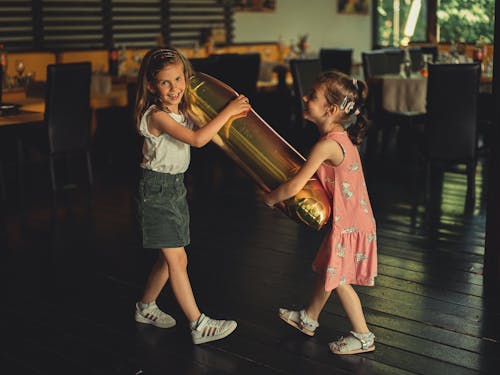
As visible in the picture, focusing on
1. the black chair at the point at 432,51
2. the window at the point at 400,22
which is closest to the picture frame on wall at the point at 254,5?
the window at the point at 400,22

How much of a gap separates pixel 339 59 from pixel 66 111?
3497mm

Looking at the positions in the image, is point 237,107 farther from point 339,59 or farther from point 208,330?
point 339,59

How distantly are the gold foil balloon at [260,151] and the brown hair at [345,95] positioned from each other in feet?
0.70

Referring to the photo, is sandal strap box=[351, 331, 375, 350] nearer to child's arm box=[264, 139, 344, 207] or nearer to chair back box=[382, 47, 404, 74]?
child's arm box=[264, 139, 344, 207]

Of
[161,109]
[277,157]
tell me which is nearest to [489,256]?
[277,157]

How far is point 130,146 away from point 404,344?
4.34 meters

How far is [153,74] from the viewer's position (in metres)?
2.52

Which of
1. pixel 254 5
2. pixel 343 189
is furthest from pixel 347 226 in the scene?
pixel 254 5

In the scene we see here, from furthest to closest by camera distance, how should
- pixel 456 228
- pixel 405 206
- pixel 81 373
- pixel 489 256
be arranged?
pixel 405 206
pixel 456 228
pixel 489 256
pixel 81 373

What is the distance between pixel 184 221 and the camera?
265 centimetres

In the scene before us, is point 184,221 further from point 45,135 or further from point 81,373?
point 45,135

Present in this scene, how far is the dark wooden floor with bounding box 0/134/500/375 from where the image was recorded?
2.52m

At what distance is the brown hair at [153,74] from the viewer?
8.23ft

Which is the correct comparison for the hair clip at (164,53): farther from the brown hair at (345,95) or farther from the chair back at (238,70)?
the chair back at (238,70)
